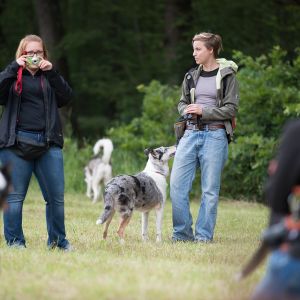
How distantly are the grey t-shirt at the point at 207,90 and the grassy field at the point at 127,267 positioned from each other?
1679mm

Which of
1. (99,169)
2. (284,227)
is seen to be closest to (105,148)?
(99,169)

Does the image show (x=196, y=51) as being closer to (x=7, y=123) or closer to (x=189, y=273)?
(x=7, y=123)

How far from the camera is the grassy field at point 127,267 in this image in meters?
5.73

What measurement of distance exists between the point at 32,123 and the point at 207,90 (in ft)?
7.61

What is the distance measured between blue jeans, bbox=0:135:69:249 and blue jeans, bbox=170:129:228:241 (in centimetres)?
178

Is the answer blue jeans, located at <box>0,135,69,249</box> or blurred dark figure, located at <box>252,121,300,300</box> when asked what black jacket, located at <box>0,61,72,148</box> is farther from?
blurred dark figure, located at <box>252,121,300,300</box>

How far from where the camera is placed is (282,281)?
14.6 feet

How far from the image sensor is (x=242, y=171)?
1568cm

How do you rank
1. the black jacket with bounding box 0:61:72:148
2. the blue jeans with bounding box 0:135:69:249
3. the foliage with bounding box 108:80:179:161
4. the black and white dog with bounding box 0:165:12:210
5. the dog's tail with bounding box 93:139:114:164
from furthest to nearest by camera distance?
1. the foliage with bounding box 108:80:179:161
2. the dog's tail with bounding box 93:139:114:164
3. the blue jeans with bounding box 0:135:69:249
4. the black jacket with bounding box 0:61:72:148
5. the black and white dog with bounding box 0:165:12:210

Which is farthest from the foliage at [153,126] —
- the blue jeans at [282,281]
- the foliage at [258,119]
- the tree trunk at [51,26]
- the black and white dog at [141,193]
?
the blue jeans at [282,281]

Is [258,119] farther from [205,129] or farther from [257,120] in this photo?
[205,129]

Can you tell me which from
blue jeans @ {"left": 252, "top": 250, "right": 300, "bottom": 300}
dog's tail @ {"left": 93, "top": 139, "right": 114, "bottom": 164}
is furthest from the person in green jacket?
dog's tail @ {"left": 93, "top": 139, "right": 114, "bottom": 164}

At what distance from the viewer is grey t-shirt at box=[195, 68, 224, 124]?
362 inches

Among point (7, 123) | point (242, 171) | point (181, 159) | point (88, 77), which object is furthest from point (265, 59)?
point (88, 77)
